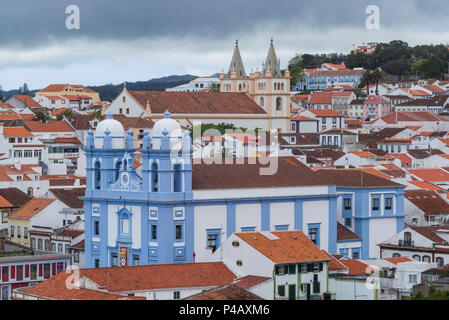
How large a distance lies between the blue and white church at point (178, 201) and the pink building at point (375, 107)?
10641 cm

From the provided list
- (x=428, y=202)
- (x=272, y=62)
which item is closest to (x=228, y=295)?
(x=428, y=202)

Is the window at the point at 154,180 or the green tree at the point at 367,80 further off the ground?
the green tree at the point at 367,80

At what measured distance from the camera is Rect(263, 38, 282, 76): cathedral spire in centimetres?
11981

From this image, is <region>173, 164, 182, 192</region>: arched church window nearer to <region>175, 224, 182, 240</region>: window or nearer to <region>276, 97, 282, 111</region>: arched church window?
<region>175, 224, 182, 240</region>: window

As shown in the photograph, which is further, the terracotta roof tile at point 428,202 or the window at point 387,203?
the terracotta roof tile at point 428,202

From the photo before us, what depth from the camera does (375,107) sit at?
161500 millimetres

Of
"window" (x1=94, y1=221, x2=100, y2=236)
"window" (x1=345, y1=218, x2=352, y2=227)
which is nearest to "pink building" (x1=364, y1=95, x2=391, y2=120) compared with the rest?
"window" (x1=345, y1=218, x2=352, y2=227)

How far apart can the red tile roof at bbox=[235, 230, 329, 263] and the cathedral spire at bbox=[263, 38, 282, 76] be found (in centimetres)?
7447

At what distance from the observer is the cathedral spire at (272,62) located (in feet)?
393

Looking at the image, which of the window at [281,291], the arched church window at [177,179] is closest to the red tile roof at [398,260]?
the window at [281,291]

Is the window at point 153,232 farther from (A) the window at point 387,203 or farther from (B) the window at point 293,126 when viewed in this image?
(B) the window at point 293,126

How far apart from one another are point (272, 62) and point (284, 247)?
256 ft

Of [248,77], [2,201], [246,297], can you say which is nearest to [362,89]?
[248,77]

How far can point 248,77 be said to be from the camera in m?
124
